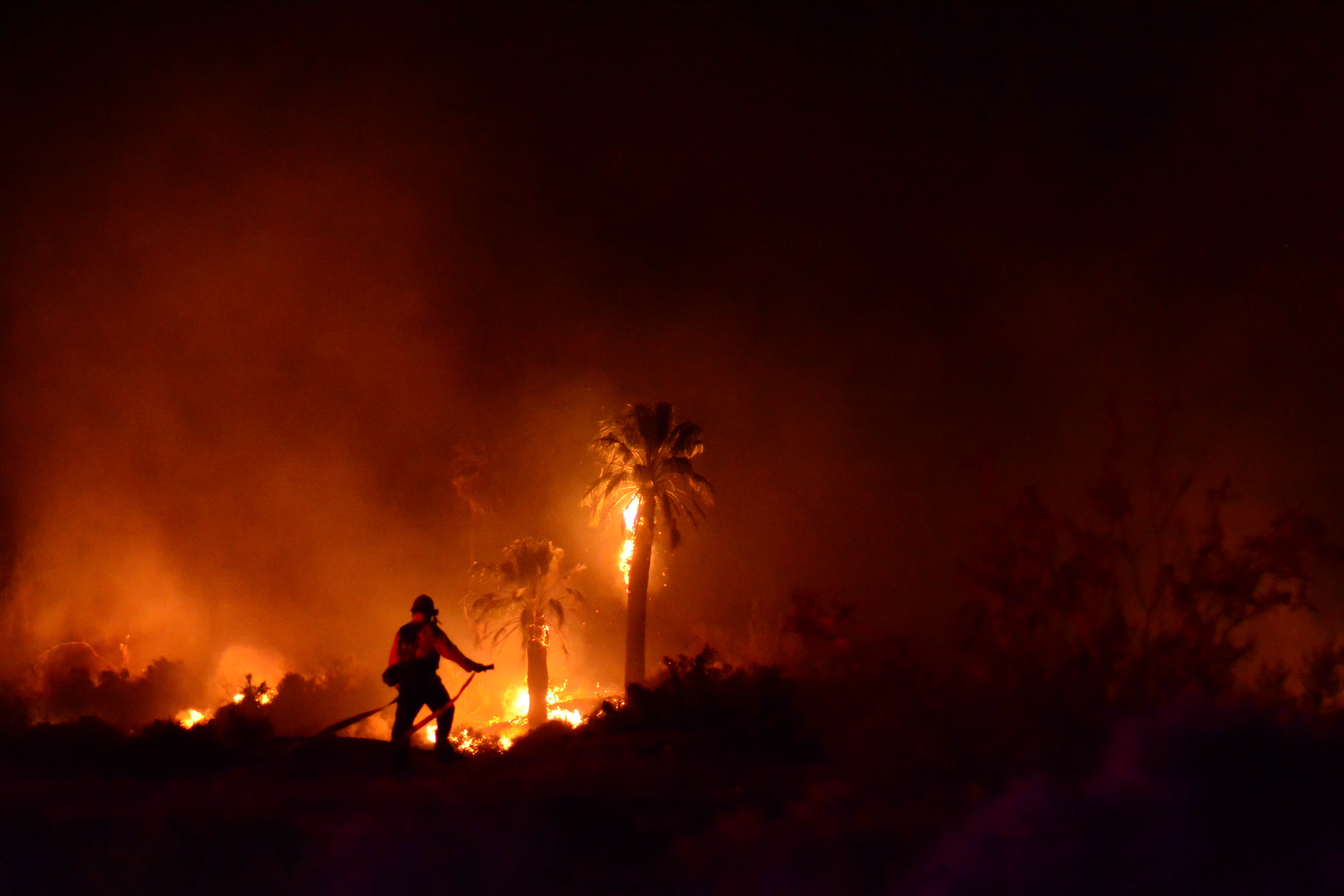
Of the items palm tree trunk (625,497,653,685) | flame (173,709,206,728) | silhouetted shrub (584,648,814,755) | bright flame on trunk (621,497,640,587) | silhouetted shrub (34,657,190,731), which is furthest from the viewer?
silhouetted shrub (34,657,190,731)

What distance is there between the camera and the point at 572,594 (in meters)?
45.9

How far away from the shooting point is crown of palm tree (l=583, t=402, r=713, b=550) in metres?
39.7

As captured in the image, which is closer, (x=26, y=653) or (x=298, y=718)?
(x=298, y=718)

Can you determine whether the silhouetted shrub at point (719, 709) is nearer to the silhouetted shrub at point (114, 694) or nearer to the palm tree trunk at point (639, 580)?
the palm tree trunk at point (639, 580)

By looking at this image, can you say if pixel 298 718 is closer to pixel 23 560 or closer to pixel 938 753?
pixel 23 560

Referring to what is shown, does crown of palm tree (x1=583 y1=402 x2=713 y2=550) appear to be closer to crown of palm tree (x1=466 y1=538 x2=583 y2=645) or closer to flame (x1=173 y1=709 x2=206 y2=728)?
crown of palm tree (x1=466 y1=538 x2=583 y2=645)

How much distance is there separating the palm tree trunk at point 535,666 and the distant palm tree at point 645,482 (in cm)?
401

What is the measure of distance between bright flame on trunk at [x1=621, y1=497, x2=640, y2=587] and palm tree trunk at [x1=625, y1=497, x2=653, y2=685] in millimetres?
195

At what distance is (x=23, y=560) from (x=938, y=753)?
78849 millimetres

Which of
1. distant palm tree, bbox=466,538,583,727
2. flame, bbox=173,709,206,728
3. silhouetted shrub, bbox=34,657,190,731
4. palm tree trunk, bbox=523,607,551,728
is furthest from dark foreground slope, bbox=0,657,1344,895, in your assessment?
silhouetted shrub, bbox=34,657,190,731

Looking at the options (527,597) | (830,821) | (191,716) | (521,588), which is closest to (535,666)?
(527,597)

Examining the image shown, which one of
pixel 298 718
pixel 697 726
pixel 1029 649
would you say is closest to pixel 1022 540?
pixel 1029 649

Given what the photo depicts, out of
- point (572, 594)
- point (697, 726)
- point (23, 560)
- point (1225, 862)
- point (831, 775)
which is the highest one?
point (23, 560)

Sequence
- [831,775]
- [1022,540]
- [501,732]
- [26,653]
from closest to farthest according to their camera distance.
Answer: [831,775] < [1022,540] < [501,732] < [26,653]
